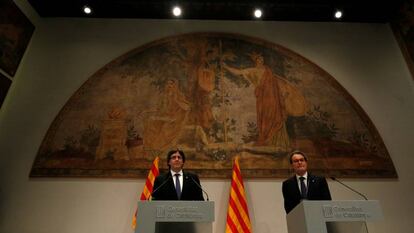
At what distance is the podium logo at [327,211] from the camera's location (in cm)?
228

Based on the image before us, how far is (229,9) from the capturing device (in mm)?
7164

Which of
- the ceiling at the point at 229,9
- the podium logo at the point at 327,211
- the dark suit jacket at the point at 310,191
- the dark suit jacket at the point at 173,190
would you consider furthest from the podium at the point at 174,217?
the ceiling at the point at 229,9

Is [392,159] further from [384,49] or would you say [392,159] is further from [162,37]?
[162,37]

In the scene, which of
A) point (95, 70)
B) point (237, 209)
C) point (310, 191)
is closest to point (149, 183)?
point (237, 209)

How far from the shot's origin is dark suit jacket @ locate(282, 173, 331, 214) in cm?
324

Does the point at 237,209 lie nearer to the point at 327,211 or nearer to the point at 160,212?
the point at 327,211

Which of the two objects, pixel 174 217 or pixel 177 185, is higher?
pixel 177 185

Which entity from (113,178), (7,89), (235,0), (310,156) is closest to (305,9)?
(235,0)

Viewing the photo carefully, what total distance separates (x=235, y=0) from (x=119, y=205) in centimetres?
497

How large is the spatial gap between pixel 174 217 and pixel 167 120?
377 cm

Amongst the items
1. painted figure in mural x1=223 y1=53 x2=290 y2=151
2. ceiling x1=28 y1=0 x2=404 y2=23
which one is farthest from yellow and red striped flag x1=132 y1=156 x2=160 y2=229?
ceiling x1=28 y1=0 x2=404 y2=23

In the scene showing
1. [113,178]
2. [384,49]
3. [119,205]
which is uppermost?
[384,49]

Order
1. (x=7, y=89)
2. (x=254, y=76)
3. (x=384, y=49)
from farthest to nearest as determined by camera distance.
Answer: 1. (x=384, y=49)
2. (x=254, y=76)
3. (x=7, y=89)

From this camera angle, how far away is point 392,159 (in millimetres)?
5566
